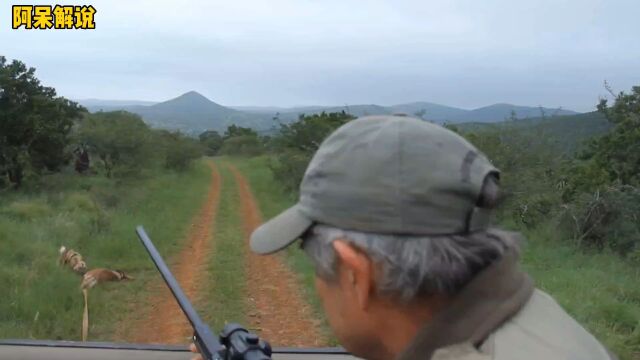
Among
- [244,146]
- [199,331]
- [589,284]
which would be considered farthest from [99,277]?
[244,146]

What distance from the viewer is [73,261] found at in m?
6.72

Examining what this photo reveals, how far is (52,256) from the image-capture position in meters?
6.93

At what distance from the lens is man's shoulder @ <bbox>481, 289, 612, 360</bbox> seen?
1.01 meters

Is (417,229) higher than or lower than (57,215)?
higher

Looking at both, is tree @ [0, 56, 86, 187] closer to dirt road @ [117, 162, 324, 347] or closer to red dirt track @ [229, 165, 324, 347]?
dirt road @ [117, 162, 324, 347]

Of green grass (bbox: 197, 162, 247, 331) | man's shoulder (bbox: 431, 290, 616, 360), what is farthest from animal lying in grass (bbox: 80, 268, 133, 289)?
man's shoulder (bbox: 431, 290, 616, 360)

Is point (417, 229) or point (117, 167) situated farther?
point (117, 167)

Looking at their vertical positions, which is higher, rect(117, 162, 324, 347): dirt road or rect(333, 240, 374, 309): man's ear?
rect(333, 240, 374, 309): man's ear

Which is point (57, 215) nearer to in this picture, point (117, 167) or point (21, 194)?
point (21, 194)

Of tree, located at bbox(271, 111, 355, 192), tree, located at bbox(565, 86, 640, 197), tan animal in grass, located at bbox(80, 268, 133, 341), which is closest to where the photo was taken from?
tan animal in grass, located at bbox(80, 268, 133, 341)

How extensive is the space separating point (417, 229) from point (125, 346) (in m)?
1.93

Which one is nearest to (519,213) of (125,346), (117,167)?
(125,346)

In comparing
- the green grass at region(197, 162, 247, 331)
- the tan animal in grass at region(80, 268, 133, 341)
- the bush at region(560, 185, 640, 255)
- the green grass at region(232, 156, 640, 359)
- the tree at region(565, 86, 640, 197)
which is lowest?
the green grass at region(197, 162, 247, 331)

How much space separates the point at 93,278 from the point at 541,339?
5.81m
